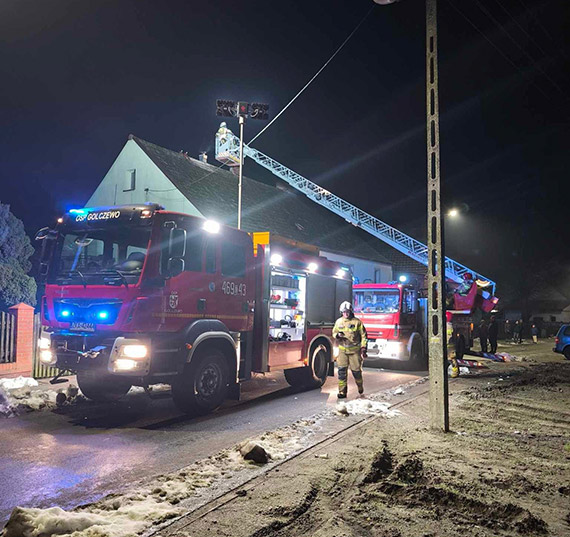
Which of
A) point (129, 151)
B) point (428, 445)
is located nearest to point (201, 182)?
point (129, 151)

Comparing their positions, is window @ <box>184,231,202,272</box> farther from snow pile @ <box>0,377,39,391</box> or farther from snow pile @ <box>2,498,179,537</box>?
snow pile @ <box>0,377,39,391</box>

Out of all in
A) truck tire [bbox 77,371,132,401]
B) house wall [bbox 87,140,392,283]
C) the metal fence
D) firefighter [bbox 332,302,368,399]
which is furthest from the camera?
house wall [bbox 87,140,392,283]

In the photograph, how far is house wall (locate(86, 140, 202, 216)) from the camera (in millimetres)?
20250

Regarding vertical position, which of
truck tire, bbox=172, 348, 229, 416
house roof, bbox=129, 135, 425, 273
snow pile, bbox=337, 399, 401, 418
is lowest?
snow pile, bbox=337, 399, 401, 418

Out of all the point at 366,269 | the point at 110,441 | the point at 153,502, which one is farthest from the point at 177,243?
the point at 366,269

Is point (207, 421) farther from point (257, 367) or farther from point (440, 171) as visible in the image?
point (440, 171)

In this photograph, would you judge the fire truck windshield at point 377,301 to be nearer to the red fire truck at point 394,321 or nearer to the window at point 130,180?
the red fire truck at point 394,321

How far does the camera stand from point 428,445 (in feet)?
18.5

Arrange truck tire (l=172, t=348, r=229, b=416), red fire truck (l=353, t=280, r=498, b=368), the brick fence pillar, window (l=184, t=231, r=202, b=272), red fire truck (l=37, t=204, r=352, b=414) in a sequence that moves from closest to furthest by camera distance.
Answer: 1. red fire truck (l=37, t=204, r=352, b=414)
2. truck tire (l=172, t=348, r=229, b=416)
3. window (l=184, t=231, r=202, b=272)
4. the brick fence pillar
5. red fire truck (l=353, t=280, r=498, b=368)

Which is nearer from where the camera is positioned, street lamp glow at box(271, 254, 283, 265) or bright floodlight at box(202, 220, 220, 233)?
bright floodlight at box(202, 220, 220, 233)

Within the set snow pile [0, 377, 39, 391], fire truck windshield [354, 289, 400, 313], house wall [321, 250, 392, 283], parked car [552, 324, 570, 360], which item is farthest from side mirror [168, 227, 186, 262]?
house wall [321, 250, 392, 283]

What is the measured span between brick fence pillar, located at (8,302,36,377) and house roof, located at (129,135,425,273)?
28.2 feet

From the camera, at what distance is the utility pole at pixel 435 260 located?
21.0 feet

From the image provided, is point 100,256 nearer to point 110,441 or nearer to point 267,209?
point 110,441
